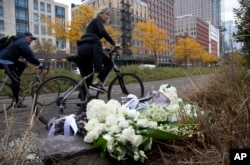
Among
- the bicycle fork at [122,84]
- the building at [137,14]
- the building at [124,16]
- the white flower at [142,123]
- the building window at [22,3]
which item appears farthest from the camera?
the building at [137,14]

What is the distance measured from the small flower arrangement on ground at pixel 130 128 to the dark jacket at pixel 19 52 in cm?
314

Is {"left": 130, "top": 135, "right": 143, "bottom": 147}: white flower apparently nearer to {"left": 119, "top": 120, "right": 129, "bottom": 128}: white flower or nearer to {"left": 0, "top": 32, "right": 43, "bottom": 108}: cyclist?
{"left": 119, "top": 120, "right": 129, "bottom": 128}: white flower

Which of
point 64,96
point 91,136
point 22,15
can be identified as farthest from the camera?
point 22,15

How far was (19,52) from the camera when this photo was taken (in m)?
5.25

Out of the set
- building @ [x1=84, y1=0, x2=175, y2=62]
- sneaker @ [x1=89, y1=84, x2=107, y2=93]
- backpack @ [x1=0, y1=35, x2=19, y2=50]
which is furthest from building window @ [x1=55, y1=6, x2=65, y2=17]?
sneaker @ [x1=89, y1=84, x2=107, y2=93]

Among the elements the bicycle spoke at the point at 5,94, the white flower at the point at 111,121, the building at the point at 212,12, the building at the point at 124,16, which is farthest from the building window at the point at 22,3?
the white flower at the point at 111,121

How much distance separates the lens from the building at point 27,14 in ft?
207

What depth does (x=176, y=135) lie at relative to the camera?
1995 mm

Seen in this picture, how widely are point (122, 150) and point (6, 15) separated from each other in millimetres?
69155

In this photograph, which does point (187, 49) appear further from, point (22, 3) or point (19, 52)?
point (19, 52)

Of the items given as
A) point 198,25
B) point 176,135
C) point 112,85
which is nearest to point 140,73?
point 112,85

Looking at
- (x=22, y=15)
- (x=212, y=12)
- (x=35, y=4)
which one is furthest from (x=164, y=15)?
(x=212, y=12)

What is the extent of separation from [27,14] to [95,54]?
2792 inches

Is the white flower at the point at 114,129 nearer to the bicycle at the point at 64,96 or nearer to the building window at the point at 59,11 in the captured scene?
the bicycle at the point at 64,96
